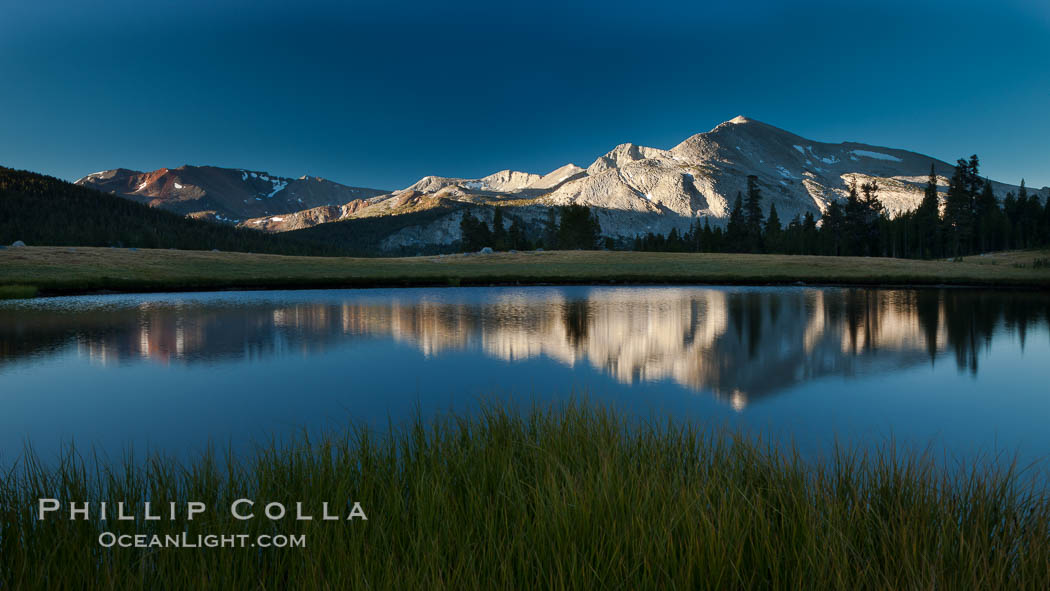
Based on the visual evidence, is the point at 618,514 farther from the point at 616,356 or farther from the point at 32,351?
the point at 32,351

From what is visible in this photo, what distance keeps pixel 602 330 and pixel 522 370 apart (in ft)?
24.6

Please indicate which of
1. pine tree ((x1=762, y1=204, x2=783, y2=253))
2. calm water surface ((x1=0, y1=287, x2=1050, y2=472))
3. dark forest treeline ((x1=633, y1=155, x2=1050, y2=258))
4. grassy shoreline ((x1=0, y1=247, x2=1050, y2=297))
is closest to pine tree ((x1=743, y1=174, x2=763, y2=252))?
dark forest treeline ((x1=633, y1=155, x2=1050, y2=258))

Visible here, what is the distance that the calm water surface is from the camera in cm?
855

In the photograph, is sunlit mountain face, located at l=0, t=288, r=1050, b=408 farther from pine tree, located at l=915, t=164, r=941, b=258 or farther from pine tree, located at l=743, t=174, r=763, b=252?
pine tree, located at l=743, t=174, r=763, b=252

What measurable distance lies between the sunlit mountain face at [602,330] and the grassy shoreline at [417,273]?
8543mm

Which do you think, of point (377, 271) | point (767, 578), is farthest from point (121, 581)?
point (377, 271)

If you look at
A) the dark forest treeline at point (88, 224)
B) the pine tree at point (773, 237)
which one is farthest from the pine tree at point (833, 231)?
the dark forest treeline at point (88, 224)

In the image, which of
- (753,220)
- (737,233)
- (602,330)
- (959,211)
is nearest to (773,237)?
(753,220)

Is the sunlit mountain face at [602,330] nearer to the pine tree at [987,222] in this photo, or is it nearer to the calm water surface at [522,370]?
the calm water surface at [522,370]

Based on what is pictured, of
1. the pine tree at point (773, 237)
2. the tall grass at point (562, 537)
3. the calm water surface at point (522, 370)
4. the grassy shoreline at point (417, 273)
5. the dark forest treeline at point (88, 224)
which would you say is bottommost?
the calm water surface at point (522, 370)

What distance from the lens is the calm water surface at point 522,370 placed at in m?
8.55

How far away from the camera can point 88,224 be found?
15925 cm

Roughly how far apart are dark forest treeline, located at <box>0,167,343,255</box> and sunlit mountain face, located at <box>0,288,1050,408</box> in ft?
480

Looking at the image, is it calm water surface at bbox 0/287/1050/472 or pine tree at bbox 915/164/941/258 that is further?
pine tree at bbox 915/164/941/258
